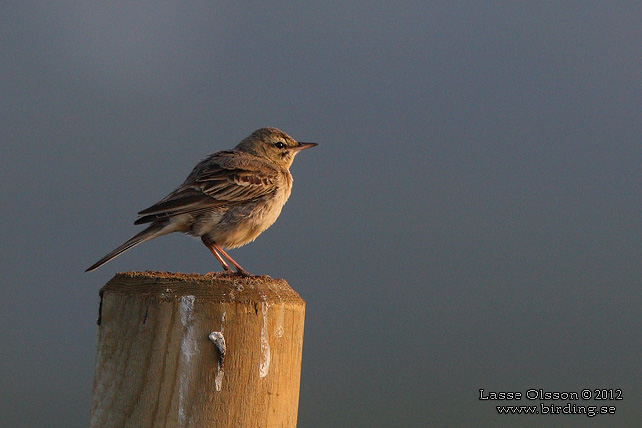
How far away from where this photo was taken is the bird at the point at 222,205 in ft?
19.2

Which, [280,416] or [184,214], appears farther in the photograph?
[184,214]

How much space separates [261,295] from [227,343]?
297mm

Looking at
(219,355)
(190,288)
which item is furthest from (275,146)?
(219,355)

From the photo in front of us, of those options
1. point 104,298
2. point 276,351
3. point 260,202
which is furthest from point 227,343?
point 260,202

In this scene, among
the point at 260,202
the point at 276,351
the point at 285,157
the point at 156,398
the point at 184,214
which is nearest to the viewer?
the point at 156,398

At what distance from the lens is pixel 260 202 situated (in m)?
6.57

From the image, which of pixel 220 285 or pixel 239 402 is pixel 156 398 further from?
pixel 220 285

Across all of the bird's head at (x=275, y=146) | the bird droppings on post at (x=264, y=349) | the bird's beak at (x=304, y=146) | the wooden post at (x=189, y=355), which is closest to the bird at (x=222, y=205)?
the bird's head at (x=275, y=146)

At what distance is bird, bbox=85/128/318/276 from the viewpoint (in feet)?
19.2

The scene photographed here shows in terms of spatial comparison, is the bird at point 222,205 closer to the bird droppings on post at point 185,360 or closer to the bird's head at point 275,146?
the bird's head at point 275,146

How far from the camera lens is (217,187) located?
6434mm

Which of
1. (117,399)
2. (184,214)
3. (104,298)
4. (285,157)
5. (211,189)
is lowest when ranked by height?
(117,399)

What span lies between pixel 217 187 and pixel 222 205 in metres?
0.28

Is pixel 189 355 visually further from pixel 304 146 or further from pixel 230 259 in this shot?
pixel 304 146
